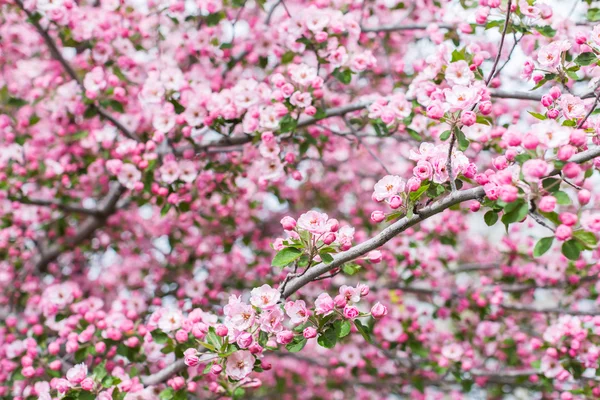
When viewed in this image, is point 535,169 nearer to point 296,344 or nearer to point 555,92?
point 555,92

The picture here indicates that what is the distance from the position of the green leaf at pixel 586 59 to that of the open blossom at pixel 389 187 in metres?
1.04

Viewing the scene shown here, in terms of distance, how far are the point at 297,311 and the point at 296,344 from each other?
127 mm

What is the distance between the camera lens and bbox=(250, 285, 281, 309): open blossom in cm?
Result: 200

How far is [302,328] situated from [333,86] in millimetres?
3080

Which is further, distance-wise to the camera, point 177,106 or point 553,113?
point 177,106

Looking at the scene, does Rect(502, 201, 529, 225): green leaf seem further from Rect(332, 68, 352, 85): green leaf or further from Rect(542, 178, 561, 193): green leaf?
Rect(332, 68, 352, 85): green leaf

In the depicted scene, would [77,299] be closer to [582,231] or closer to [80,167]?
[80,167]

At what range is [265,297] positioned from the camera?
2.03 metres

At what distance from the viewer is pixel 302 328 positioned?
6.87ft

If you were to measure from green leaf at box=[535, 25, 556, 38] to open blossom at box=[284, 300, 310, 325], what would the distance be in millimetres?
1954

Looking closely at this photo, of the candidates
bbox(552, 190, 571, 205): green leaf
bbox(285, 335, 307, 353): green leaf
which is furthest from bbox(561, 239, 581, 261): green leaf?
bbox(285, 335, 307, 353): green leaf

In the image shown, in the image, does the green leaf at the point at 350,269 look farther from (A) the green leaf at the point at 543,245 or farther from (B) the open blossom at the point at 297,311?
(A) the green leaf at the point at 543,245

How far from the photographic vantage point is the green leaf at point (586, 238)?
1.61 meters

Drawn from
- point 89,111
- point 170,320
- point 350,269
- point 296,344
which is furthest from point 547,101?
point 89,111
